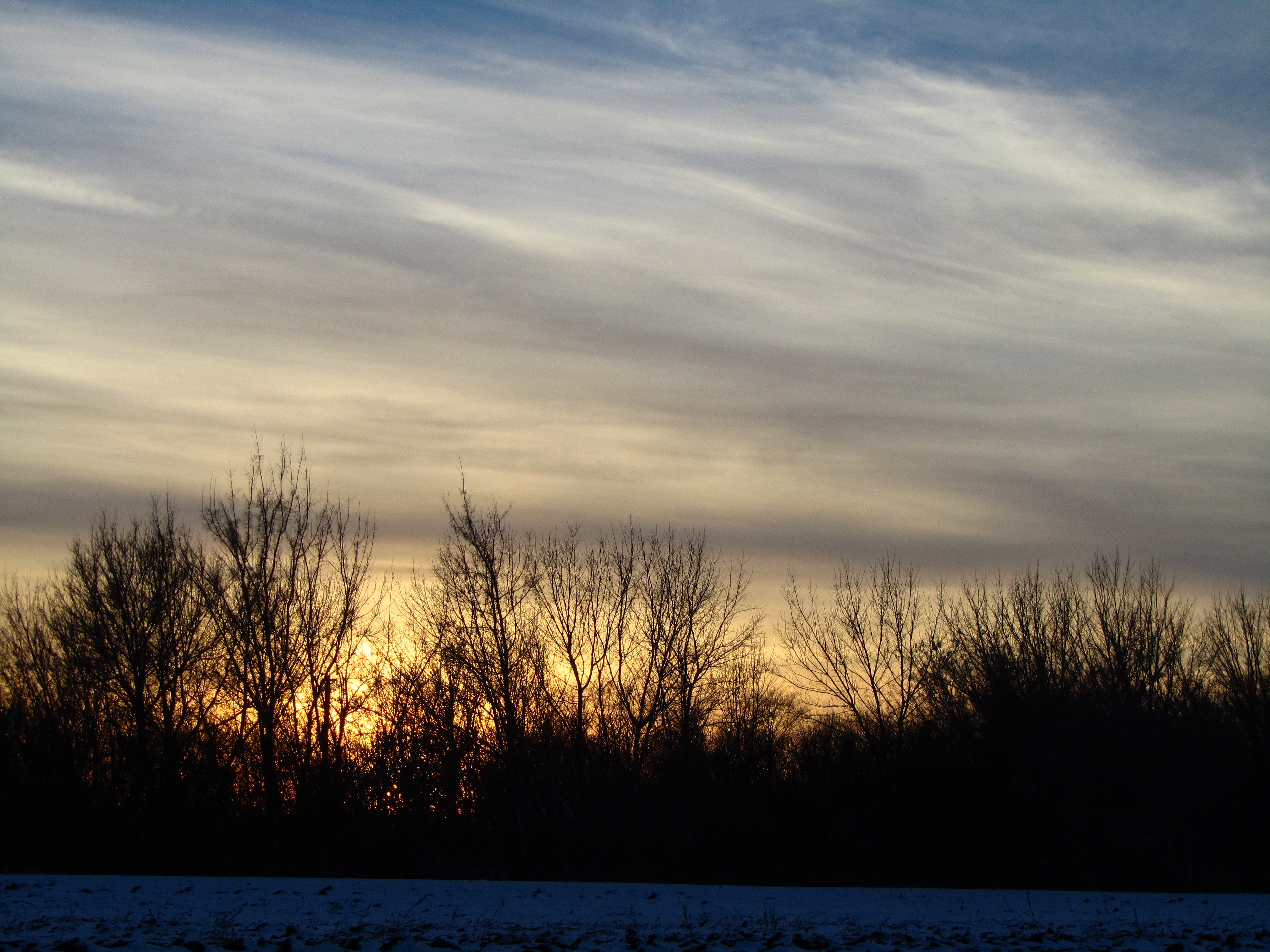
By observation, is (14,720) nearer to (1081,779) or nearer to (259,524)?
(259,524)

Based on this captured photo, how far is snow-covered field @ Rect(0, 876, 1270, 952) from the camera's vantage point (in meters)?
14.9

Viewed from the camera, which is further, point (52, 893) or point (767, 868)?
point (767, 868)

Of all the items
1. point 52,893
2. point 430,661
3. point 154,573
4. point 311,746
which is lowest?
point 52,893

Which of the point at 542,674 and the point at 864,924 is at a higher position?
the point at 542,674

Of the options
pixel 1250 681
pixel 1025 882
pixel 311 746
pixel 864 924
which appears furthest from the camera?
pixel 1250 681

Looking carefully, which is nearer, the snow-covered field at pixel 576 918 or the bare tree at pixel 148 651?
the snow-covered field at pixel 576 918

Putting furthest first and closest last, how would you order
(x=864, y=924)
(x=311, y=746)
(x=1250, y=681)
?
(x=1250, y=681), (x=311, y=746), (x=864, y=924)

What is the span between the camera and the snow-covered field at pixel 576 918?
1495 centimetres

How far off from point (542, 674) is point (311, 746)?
7.52m

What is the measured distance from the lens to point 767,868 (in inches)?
1308

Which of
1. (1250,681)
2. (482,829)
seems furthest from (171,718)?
(1250,681)

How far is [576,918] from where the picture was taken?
18.9m

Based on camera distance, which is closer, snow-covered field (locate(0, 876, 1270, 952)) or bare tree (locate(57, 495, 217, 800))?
snow-covered field (locate(0, 876, 1270, 952))

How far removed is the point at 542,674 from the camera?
116 feet
